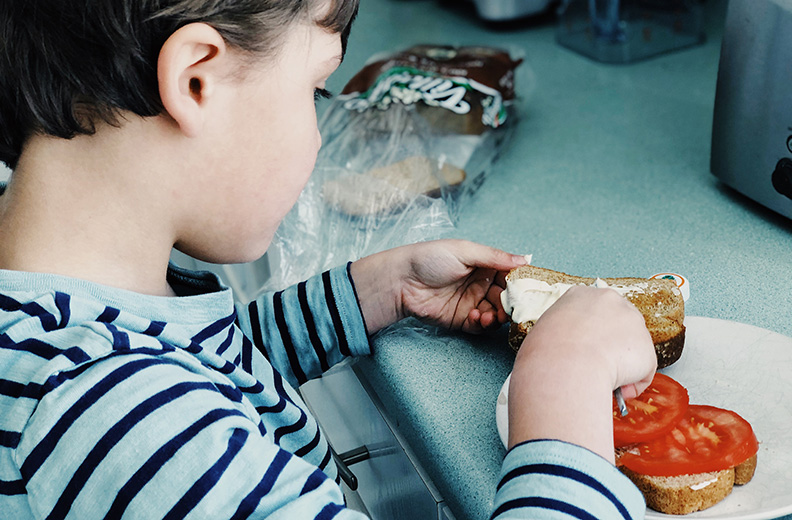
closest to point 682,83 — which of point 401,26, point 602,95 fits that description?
point 602,95

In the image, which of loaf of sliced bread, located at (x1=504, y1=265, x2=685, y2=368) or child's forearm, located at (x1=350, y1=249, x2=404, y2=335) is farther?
child's forearm, located at (x1=350, y1=249, x2=404, y2=335)

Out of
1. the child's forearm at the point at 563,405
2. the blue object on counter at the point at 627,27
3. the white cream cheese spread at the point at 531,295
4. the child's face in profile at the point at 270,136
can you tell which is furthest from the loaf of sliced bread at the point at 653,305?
the blue object on counter at the point at 627,27

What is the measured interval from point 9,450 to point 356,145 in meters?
0.68

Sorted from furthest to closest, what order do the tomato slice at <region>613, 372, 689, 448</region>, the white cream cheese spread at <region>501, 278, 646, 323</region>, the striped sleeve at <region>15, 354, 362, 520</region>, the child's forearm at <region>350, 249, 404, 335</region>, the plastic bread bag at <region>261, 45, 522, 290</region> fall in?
the plastic bread bag at <region>261, 45, 522, 290</region> → the child's forearm at <region>350, 249, 404, 335</region> → the white cream cheese spread at <region>501, 278, 646, 323</region> → the tomato slice at <region>613, 372, 689, 448</region> → the striped sleeve at <region>15, 354, 362, 520</region>

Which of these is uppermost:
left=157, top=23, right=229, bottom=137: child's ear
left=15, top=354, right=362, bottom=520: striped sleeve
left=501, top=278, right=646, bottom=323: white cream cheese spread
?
left=157, top=23, right=229, bottom=137: child's ear

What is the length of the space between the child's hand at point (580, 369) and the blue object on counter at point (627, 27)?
836mm

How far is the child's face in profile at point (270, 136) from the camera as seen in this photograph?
555 millimetres

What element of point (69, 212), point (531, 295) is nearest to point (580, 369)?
point (531, 295)

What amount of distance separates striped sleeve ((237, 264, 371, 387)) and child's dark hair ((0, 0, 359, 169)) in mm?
302

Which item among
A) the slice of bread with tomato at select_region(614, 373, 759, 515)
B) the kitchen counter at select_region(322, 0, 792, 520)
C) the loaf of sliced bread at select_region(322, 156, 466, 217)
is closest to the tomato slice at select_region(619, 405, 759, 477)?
the slice of bread with tomato at select_region(614, 373, 759, 515)

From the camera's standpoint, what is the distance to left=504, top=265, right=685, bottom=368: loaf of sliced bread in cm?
64

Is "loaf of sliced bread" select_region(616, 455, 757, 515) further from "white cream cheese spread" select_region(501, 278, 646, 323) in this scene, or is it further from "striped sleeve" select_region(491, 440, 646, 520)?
"white cream cheese spread" select_region(501, 278, 646, 323)

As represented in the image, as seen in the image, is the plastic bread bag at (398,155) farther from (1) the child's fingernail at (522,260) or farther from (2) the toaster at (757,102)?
(2) the toaster at (757,102)

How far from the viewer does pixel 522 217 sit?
0.93 metres
